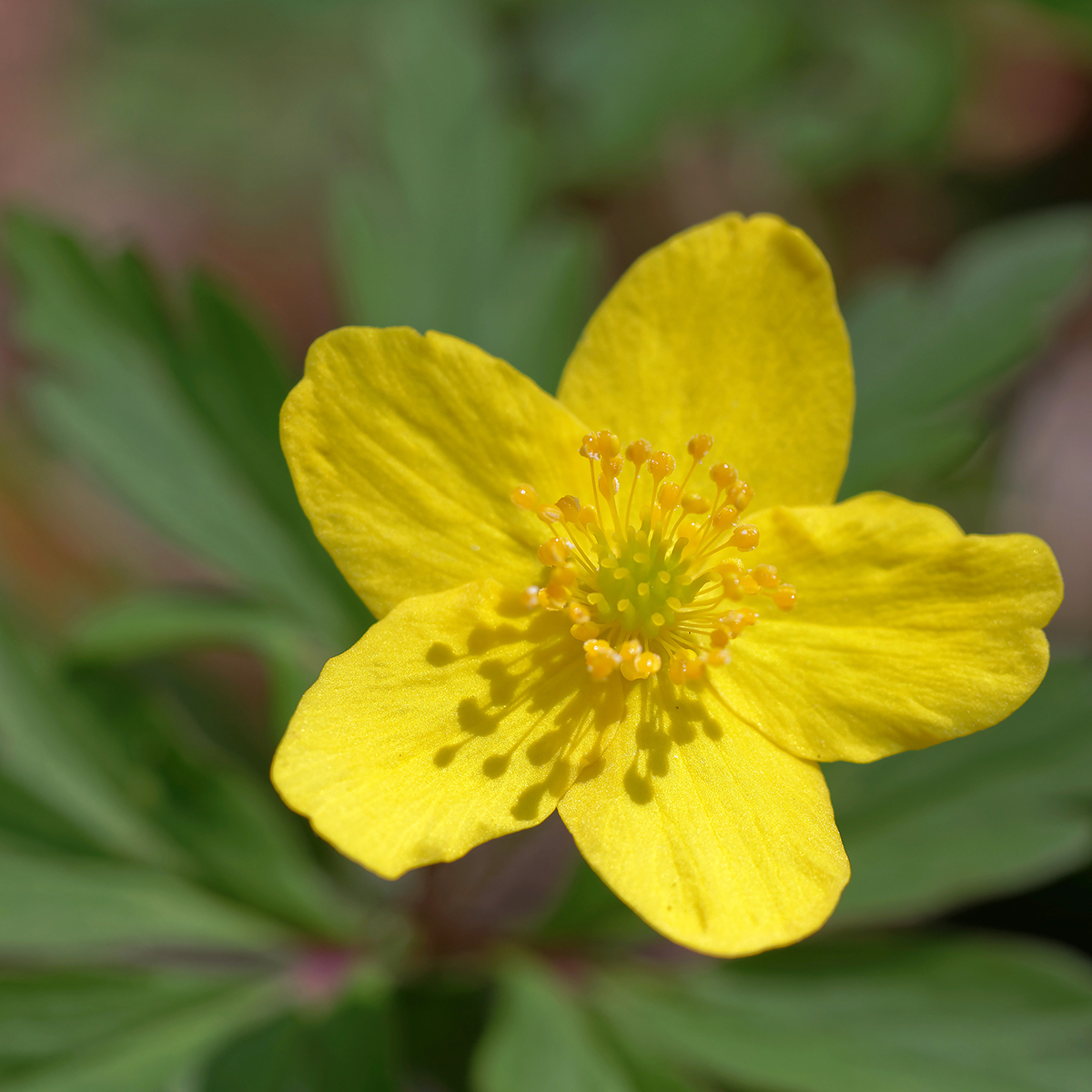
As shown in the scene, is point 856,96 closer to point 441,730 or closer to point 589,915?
point 589,915

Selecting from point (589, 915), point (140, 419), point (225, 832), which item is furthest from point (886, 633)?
point (140, 419)

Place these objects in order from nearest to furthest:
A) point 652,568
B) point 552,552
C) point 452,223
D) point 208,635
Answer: point 552,552, point 652,568, point 208,635, point 452,223

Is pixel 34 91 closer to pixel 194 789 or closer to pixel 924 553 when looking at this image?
pixel 194 789

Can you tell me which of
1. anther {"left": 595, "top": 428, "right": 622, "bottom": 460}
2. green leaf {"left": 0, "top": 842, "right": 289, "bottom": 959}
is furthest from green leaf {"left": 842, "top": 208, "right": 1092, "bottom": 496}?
green leaf {"left": 0, "top": 842, "right": 289, "bottom": 959}

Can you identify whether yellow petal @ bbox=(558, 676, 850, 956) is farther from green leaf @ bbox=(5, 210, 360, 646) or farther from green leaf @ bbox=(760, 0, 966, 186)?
green leaf @ bbox=(760, 0, 966, 186)

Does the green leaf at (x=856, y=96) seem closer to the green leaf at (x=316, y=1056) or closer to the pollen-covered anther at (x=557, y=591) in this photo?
the pollen-covered anther at (x=557, y=591)

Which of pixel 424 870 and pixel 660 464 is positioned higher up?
pixel 660 464
